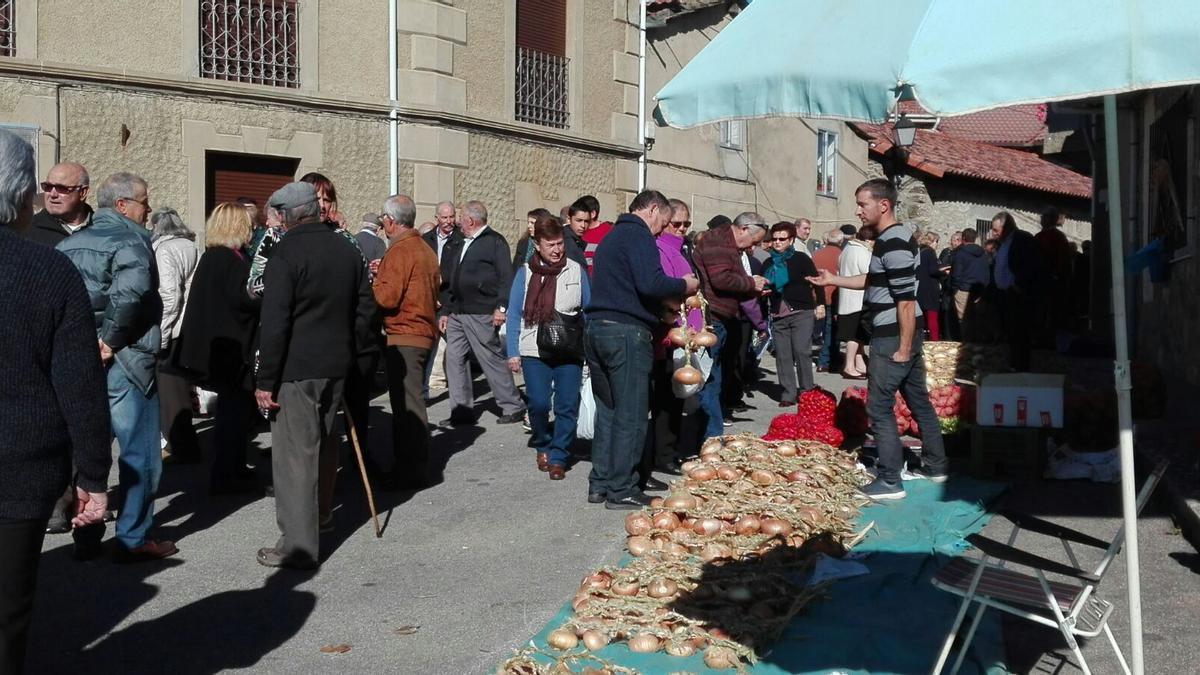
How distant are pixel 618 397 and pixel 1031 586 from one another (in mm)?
3584

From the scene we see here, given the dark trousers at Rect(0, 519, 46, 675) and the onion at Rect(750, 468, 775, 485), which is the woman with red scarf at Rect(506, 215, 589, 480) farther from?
the dark trousers at Rect(0, 519, 46, 675)

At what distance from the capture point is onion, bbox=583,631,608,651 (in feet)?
17.9

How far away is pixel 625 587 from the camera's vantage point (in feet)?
19.9

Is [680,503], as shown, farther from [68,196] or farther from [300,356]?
[68,196]

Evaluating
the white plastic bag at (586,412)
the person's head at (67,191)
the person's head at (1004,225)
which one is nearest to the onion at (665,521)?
the white plastic bag at (586,412)

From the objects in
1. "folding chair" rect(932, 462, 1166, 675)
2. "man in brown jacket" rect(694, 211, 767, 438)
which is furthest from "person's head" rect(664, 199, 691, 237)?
"folding chair" rect(932, 462, 1166, 675)

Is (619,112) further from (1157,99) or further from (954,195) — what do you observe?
(954,195)

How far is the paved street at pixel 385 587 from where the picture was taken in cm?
556

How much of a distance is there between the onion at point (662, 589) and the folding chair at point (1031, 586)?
1.36 m

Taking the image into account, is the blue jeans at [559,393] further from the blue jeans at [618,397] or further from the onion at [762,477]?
the onion at [762,477]

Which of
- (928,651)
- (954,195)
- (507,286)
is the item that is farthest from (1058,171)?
(928,651)

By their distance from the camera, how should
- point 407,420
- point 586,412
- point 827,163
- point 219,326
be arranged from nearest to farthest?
point 219,326
point 407,420
point 586,412
point 827,163

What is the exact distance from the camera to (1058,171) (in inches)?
1395

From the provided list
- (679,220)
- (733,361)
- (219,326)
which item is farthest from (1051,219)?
(219,326)
